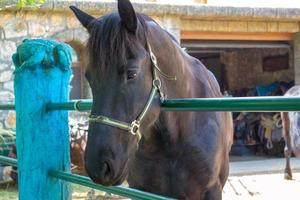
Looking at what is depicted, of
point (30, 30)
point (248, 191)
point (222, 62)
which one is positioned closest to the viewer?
point (248, 191)

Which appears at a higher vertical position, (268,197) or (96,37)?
(96,37)

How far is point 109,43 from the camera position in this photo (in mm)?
2061

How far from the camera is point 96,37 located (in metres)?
2.09

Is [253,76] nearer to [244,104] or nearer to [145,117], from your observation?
[145,117]

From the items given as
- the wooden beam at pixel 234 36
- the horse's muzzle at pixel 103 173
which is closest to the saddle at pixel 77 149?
the wooden beam at pixel 234 36

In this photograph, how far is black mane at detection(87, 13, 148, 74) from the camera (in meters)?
2.05

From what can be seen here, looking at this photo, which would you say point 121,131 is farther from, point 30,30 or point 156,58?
→ point 30,30

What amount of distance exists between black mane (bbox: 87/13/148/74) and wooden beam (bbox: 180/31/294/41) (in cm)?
842

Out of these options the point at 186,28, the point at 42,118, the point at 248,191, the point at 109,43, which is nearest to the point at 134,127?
the point at 109,43

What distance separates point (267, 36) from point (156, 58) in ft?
30.5

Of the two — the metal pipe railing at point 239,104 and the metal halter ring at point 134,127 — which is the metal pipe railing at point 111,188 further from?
the metal pipe railing at point 239,104

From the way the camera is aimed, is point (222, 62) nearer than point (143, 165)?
No

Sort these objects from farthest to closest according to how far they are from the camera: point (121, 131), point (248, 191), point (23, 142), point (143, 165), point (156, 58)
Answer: point (248, 191) < point (143, 165) < point (23, 142) < point (156, 58) < point (121, 131)

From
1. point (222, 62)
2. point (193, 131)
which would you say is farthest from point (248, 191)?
point (222, 62)
